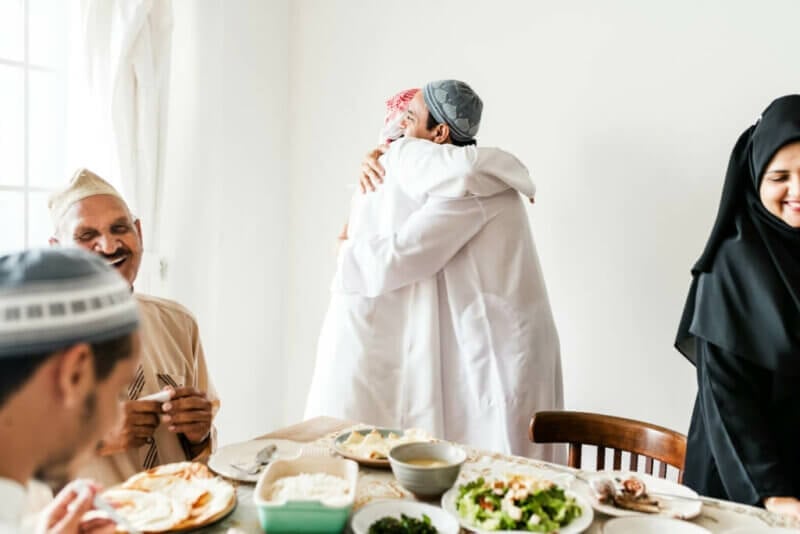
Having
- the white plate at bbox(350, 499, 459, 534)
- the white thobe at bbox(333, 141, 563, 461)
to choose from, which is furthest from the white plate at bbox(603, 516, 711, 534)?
the white thobe at bbox(333, 141, 563, 461)

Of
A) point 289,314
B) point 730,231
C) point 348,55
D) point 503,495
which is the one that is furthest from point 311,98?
point 503,495

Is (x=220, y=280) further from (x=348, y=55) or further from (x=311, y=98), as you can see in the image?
(x=348, y=55)

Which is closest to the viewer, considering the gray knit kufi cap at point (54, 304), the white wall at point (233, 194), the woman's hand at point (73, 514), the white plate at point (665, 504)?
the gray knit kufi cap at point (54, 304)

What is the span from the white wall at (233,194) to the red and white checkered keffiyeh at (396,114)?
2.83ft

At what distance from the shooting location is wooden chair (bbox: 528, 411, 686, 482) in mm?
1578

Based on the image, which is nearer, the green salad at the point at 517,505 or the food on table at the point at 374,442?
the green salad at the point at 517,505

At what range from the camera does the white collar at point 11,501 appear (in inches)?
18.6

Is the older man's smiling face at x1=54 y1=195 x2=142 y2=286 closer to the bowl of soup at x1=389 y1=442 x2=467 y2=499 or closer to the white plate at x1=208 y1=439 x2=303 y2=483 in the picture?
the white plate at x1=208 y1=439 x2=303 y2=483

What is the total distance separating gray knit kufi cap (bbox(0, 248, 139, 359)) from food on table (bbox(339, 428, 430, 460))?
0.89m

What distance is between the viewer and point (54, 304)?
47 centimetres

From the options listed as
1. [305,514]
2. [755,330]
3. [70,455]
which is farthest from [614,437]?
[70,455]

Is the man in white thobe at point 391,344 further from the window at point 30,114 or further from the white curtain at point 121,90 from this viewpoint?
the window at point 30,114

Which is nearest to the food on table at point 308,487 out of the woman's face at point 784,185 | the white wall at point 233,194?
the woman's face at point 784,185

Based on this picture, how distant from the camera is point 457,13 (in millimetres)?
2777
